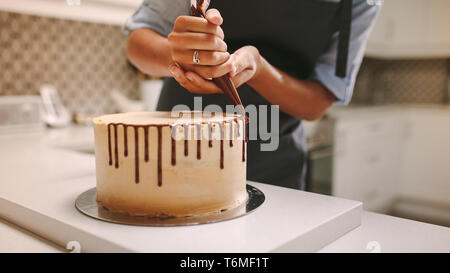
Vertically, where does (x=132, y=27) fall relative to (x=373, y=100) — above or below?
above

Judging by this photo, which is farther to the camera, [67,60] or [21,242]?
[67,60]

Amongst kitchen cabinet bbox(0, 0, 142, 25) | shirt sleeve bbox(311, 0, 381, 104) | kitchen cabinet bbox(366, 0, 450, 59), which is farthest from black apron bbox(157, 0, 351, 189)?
kitchen cabinet bbox(366, 0, 450, 59)

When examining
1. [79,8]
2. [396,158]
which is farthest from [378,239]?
[396,158]

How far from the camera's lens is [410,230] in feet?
2.30

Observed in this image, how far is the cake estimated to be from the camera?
0.68 metres

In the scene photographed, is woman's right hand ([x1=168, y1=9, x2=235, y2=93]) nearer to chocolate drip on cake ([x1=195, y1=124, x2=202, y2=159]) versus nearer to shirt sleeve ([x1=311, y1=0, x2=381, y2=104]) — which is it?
chocolate drip on cake ([x1=195, y1=124, x2=202, y2=159])

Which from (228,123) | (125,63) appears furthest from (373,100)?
(228,123)

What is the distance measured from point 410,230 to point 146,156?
48 centimetres

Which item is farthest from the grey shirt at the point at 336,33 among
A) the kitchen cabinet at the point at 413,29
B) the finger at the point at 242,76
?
Result: the kitchen cabinet at the point at 413,29

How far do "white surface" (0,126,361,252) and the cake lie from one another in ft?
0.24

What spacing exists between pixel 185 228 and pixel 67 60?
209 centimetres

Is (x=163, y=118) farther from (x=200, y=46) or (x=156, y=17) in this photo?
(x=156, y=17)

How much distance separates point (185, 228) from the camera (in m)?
0.63
